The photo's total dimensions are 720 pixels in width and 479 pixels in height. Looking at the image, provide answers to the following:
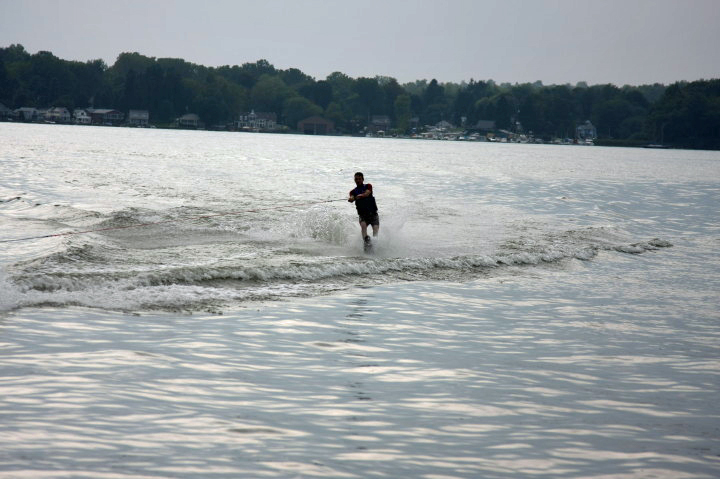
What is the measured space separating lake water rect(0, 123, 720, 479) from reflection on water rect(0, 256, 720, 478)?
0.03 m

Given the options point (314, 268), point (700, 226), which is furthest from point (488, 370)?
point (700, 226)

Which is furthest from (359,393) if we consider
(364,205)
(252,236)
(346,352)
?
(252,236)

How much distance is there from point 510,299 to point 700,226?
55.6 feet

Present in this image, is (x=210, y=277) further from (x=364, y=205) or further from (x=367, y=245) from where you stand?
(x=364, y=205)

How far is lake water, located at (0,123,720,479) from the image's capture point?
6418 mm

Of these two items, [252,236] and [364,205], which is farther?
[252,236]

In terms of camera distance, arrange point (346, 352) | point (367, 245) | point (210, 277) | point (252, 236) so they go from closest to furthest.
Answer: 1. point (346, 352)
2. point (210, 277)
3. point (367, 245)
4. point (252, 236)

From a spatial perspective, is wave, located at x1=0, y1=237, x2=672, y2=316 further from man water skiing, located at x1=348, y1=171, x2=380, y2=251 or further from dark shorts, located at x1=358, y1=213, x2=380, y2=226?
dark shorts, located at x1=358, y1=213, x2=380, y2=226

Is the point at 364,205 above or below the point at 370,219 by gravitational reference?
above

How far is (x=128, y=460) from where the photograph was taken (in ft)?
19.8

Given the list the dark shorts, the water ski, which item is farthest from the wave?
the dark shorts

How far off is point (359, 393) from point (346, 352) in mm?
1570

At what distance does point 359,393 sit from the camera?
7.82 meters


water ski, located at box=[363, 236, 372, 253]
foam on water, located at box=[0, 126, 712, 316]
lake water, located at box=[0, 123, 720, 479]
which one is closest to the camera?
lake water, located at box=[0, 123, 720, 479]
